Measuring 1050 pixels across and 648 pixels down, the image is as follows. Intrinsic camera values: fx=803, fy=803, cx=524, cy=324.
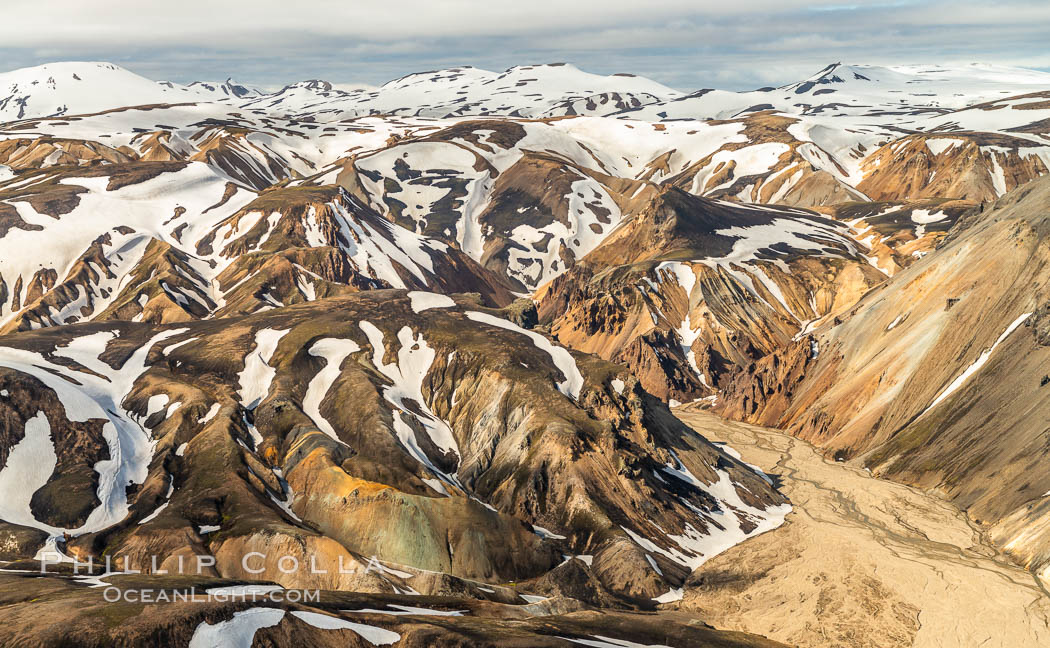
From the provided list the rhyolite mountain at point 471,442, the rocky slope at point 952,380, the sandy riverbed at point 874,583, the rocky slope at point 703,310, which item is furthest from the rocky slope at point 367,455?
the rocky slope at point 703,310

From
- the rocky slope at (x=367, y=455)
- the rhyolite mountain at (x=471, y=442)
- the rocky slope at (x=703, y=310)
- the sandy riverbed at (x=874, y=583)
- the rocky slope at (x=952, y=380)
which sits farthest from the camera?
the rocky slope at (x=703, y=310)

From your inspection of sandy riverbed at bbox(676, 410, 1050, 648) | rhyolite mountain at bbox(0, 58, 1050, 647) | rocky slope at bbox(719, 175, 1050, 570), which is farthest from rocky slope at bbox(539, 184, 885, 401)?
sandy riverbed at bbox(676, 410, 1050, 648)

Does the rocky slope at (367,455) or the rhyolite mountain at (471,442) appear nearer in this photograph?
the rhyolite mountain at (471,442)

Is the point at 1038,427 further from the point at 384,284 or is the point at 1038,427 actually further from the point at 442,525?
the point at 384,284

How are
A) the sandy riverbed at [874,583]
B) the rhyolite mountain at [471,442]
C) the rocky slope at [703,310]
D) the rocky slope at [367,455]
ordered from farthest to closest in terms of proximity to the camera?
the rocky slope at [703,310] → the rocky slope at [367,455] → the sandy riverbed at [874,583] → the rhyolite mountain at [471,442]

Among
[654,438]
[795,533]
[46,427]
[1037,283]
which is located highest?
[1037,283]

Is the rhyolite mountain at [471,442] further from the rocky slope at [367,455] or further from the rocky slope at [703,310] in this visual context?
the rocky slope at [703,310]

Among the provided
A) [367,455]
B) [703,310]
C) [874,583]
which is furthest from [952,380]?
[367,455]

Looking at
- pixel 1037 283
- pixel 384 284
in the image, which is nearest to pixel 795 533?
pixel 1037 283

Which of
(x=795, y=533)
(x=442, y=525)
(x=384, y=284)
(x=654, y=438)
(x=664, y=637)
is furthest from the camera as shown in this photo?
(x=384, y=284)

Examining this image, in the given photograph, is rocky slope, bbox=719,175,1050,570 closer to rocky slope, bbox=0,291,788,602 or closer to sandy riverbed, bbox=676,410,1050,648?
sandy riverbed, bbox=676,410,1050,648

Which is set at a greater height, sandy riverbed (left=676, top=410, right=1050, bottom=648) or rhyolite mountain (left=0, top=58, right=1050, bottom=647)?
rhyolite mountain (left=0, top=58, right=1050, bottom=647)
